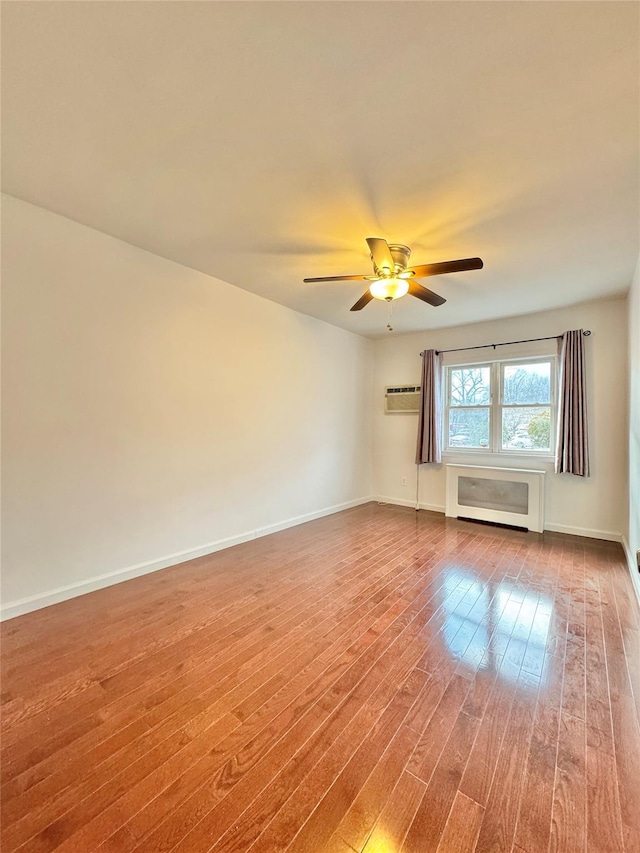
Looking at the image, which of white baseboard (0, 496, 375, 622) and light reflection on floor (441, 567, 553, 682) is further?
white baseboard (0, 496, 375, 622)

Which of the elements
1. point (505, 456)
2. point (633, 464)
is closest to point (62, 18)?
point (633, 464)

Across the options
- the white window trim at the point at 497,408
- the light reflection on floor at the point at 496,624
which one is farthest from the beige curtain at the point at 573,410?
the light reflection on floor at the point at 496,624

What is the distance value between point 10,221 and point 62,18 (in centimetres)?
153

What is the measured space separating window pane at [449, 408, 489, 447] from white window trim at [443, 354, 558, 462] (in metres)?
0.05

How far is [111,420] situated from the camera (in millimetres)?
2846

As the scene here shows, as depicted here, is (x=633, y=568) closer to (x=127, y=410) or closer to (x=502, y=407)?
(x=502, y=407)

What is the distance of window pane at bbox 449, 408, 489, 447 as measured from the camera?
5.02m

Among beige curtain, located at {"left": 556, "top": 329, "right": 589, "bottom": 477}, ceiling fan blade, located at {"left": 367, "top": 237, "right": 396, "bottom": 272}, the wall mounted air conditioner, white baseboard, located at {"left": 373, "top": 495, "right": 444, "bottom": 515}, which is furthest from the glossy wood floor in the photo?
the wall mounted air conditioner

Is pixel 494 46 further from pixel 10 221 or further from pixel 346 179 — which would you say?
pixel 10 221

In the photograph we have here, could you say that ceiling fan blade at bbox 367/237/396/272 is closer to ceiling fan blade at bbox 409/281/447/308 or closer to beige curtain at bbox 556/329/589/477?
ceiling fan blade at bbox 409/281/447/308

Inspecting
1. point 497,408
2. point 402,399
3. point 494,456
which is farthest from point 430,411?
point 494,456

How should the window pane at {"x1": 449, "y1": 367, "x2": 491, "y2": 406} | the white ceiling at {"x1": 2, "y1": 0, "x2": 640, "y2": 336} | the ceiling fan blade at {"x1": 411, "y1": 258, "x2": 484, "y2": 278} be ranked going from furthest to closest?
the window pane at {"x1": 449, "y1": 367, "x2": 491, "y2": 406} < the ceiling fan blade at {"x1": 411, "y1": 258, "x2": 484, "y2": 278} < the white ceiling at {"x1": 2, "y1": 0, "x2": 640, "y2": 336}

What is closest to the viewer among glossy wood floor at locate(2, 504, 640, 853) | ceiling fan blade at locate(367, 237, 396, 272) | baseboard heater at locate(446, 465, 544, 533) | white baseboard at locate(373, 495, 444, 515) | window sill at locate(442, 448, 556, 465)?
glossy wood floor at locate(2, 504, 640, 853)

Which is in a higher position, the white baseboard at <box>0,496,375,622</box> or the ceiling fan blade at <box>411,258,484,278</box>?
the ceiling fan blade at <box>411,258,484,278</box>
